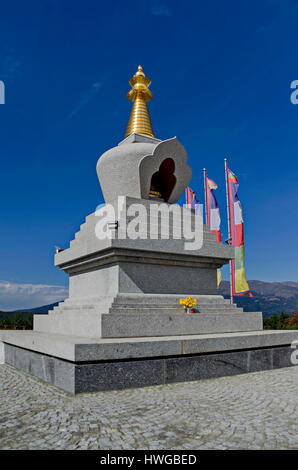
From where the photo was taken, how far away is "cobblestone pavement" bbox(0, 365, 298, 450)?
13.8 ft

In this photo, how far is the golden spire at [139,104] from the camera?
13.6 meters

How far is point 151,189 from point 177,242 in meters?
2.80

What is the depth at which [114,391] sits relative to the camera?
6738 mm

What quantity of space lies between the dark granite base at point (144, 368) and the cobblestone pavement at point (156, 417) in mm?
216

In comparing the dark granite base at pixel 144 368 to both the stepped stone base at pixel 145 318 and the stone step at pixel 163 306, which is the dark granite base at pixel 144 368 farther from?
the stone step at pixel 163 306

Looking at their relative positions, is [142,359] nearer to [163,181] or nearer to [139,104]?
[163,181]

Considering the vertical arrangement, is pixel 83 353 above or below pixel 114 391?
above

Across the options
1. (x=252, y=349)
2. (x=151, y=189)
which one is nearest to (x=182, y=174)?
(x=151, y=189)

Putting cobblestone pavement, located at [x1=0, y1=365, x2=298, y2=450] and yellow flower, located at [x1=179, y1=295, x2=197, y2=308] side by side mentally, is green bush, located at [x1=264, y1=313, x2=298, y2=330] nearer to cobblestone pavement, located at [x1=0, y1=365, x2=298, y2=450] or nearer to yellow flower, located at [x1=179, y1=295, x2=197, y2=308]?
yellow flower, located at [x1=179, y1=295, x2=197, y2=308]

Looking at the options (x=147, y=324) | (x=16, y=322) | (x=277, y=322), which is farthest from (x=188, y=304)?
(x=16, y=322)

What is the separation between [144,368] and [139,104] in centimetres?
1021

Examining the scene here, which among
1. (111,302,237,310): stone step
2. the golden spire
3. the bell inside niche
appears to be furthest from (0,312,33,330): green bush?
(111,302,237,310): stone step

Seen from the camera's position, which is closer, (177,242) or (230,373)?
(230,373)

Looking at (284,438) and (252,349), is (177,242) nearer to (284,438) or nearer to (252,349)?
(252,349)
